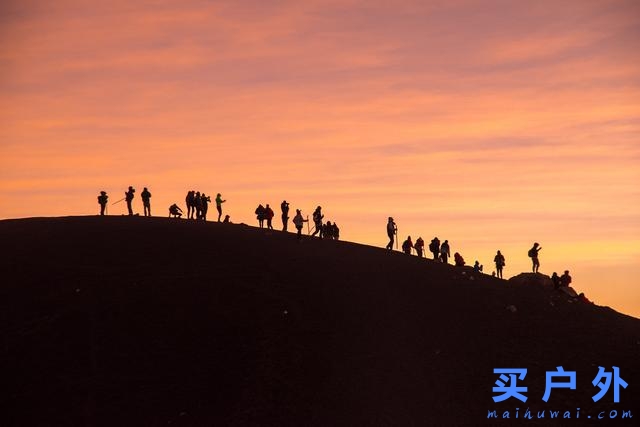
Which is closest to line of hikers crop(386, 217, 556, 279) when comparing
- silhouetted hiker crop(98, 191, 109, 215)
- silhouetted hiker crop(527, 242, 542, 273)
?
silhouetted hiker crop(527, 242, 542, 273)

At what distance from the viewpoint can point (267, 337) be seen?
46.3 metres

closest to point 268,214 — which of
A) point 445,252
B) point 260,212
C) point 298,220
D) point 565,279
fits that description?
point 260,212

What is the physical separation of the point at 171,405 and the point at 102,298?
11010 mm

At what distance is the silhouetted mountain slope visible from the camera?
134 ft

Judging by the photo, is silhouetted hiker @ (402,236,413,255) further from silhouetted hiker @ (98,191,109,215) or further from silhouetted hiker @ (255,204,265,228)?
silhouetted hiker @ (98,191,109,215)

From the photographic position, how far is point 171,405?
40469 millimetres

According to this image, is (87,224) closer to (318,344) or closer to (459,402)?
(318,344)

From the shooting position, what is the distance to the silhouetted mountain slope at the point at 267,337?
4091 centimetres

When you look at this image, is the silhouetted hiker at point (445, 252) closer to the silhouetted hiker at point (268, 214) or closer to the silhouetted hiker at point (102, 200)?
the silhouetted hiker at point (268, 214)

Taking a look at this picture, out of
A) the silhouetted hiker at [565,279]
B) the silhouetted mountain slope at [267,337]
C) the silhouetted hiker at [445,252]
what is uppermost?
the silhouetted hiker at [445,252]

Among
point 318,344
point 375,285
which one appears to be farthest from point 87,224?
point 318,344

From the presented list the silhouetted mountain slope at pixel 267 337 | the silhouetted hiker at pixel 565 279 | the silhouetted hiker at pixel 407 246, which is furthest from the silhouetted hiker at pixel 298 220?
the silhouetted hiker at pixel 565 279

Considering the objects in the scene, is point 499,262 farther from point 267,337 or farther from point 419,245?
point 267,337

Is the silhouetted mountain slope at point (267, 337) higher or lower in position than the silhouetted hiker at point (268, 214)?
lower
